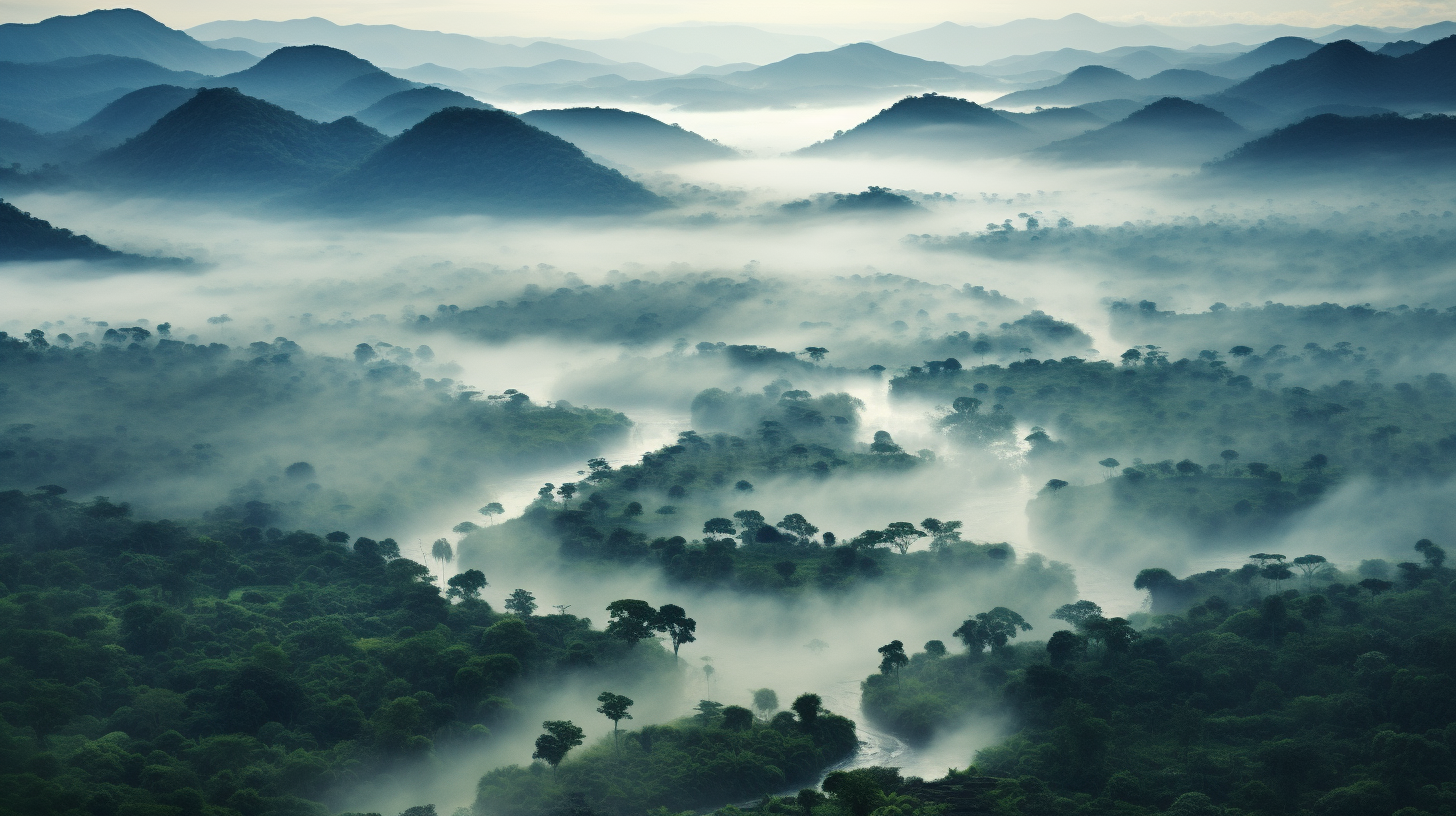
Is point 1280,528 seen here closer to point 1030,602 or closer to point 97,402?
point 1030,602

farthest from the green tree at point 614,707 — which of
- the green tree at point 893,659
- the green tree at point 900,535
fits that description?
the green tree at point 900,535

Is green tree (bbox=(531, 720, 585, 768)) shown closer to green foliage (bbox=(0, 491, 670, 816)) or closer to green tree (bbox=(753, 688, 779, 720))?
green foliage (bbox=(0, 491, 670, 816))

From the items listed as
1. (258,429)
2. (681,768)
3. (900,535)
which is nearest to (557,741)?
(681,768)

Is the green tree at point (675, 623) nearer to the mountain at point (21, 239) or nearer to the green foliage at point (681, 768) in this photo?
the green foliage at point (681, 768)

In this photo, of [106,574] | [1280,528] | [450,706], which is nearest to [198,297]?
[106,574]

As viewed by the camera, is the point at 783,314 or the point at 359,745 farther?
the point at 783,314

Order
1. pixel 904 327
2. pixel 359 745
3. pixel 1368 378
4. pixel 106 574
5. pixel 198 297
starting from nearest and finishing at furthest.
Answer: pixel 359 745
pixel 106 574
pixel 1368 378
pixel 904 327
pixel 198 297

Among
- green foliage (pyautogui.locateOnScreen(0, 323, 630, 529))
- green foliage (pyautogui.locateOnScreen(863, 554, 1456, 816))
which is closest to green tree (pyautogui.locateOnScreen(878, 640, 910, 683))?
green foliage (pyautogui.locateOnScreen(863, 554, 1456, 816))
